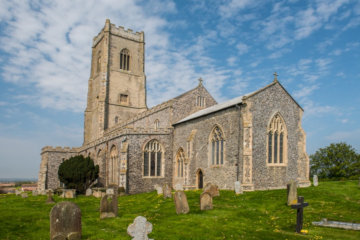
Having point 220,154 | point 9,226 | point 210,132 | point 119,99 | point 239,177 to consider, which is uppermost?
point 119,99

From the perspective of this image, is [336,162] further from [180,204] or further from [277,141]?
[180,204]

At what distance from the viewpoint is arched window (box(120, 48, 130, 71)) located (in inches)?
1793

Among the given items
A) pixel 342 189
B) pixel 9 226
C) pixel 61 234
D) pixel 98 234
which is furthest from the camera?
pixel 342 189

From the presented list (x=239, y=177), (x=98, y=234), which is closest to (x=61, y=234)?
(x=98, y=234)

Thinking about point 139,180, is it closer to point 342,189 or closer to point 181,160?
point 181,160

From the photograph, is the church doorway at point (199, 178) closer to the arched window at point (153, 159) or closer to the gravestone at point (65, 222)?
the arched window at point (153, 159)

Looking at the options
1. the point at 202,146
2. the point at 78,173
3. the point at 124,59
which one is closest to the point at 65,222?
the point at 202,146

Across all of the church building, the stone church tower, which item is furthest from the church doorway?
the stone church tower

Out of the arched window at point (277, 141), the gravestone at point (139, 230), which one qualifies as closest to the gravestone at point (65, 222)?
the gravestone at point (139, 230)

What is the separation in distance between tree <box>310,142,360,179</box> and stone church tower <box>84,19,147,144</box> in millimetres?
25847

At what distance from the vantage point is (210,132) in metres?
24.5

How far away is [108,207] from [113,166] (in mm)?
16815

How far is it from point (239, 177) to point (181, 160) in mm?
8382

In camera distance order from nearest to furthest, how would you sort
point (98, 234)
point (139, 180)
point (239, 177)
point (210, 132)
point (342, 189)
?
point (98, 234), point (342, 189), point (239, 177), point (210, 132), point (139, 180)
